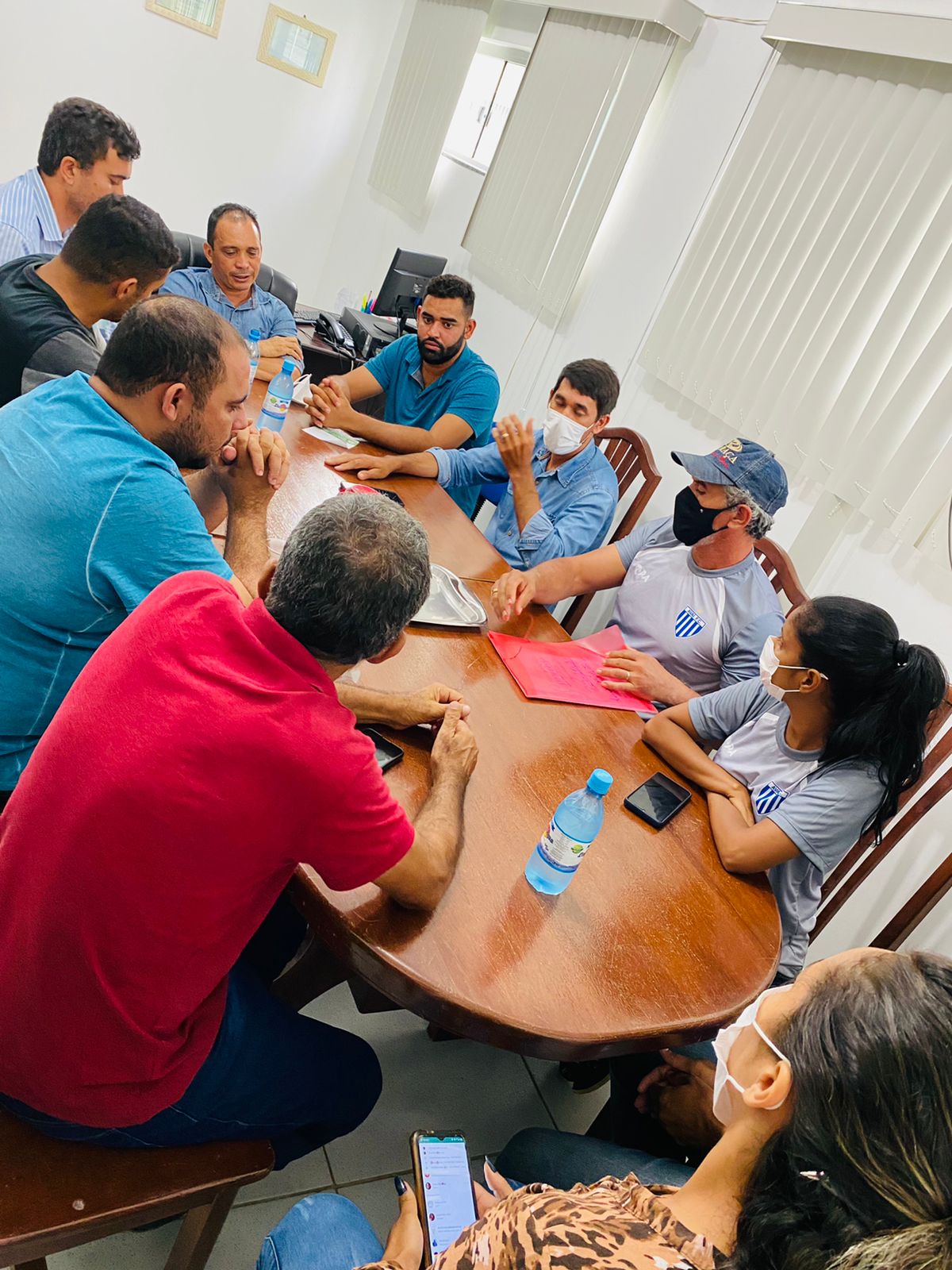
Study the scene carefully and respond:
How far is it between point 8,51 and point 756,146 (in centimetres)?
452

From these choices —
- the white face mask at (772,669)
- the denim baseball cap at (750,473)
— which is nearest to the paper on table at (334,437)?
the denim baseball cap at (750,473)

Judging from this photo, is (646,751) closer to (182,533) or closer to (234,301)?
(182,533)

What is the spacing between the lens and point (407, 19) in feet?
18.6

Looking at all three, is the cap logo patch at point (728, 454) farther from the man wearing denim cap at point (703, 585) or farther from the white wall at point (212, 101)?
the white wall at point (212, 101)

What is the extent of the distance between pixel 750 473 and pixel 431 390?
55.3 inches

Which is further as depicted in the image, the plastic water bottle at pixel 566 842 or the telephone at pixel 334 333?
the telephone at pixel 334 333

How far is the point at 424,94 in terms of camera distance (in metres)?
5.31

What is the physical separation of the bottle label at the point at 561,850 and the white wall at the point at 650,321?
1338 millimetres

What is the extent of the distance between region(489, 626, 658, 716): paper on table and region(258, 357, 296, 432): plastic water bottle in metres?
0.98

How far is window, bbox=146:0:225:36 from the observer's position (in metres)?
5.01

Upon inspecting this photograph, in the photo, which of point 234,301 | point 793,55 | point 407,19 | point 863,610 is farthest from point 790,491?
point 407,19

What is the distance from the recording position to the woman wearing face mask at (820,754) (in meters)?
1.51

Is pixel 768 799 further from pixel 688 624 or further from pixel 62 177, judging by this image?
pixel 62 177

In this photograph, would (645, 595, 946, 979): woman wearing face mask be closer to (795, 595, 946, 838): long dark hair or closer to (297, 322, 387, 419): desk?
(795, 595, 946, 838): long dark hair
